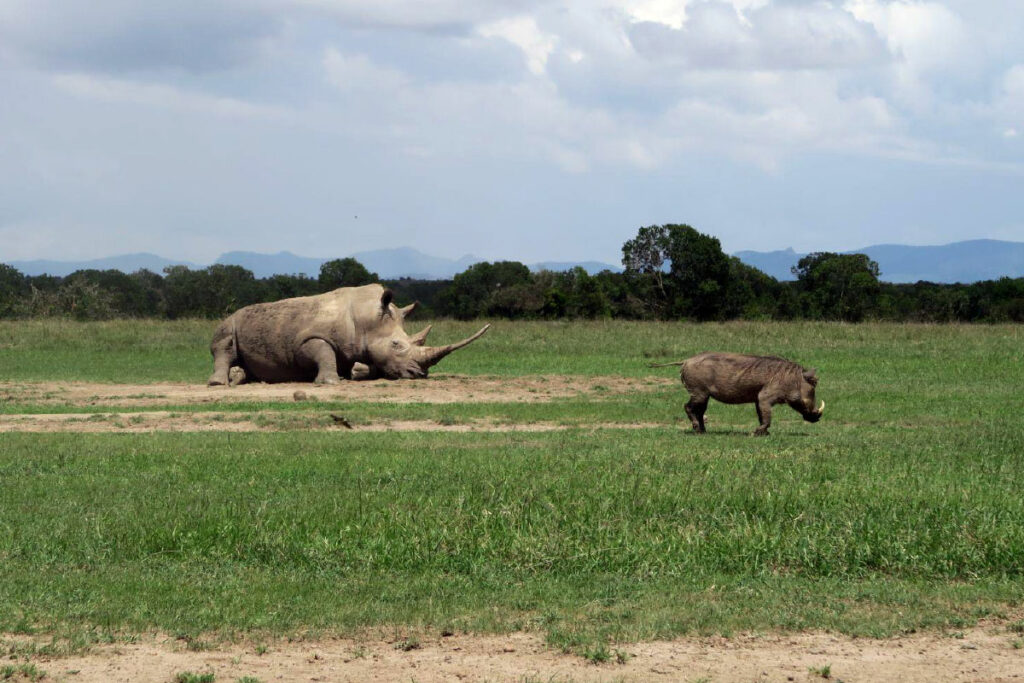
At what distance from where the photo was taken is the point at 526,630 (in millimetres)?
7191

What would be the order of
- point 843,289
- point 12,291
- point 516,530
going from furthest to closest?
1. point 12,291
2. point 843,289
3. point 516,530

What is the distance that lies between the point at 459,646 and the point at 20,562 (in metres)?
3.55

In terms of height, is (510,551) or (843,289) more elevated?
(843,289)

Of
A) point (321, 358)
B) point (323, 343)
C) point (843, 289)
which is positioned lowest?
point (321, 358)

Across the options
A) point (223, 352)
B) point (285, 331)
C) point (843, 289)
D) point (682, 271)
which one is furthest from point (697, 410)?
point (843, 289)

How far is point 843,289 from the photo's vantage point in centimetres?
5844

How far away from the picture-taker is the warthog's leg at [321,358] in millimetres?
24609

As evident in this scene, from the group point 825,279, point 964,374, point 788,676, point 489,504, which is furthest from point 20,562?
point 825,279

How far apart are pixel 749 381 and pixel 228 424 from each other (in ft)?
24.0

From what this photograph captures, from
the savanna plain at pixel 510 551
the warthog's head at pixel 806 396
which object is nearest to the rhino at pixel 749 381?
the warthog's head at pixel 806 396

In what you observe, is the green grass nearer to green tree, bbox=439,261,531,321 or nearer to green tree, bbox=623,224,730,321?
green tree, bbox=623,224,730,321

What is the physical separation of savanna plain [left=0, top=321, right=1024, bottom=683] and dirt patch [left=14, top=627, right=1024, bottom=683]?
2cm

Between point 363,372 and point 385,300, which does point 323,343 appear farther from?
point 385,300

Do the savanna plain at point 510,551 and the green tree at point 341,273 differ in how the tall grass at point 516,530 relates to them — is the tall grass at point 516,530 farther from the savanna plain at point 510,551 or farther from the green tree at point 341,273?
the green tree at point 341,273
